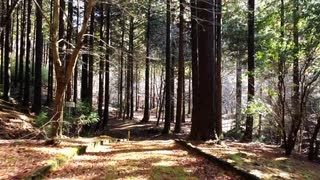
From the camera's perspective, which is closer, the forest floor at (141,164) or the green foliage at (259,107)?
the forest floor at (141,164)

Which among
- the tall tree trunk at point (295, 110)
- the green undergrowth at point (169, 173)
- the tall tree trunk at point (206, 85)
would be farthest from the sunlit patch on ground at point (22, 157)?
the tall tree trunk at point (295, 110)

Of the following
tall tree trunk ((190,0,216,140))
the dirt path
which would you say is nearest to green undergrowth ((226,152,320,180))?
the dirt path

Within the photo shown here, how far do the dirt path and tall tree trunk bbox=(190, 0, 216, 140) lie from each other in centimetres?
214

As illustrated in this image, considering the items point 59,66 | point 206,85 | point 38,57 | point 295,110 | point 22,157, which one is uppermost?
point 38,57

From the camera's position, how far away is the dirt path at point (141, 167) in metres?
5.88

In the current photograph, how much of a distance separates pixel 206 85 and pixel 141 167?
4.68m

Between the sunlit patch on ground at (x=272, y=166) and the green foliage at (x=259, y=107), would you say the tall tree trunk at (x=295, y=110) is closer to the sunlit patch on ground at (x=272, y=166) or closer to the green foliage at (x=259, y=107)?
the sunlit patch on ground at (x=272, y=166)

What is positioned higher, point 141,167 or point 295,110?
point 295,110

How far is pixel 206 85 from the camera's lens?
Answer: 416 inches

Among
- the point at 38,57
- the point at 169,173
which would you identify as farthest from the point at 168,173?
the point at 38,57

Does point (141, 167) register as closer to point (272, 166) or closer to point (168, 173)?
point (168, 173)

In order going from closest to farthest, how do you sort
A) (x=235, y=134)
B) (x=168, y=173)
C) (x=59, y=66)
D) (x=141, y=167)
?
(x=168, y=173) < (x=141, y=167) < (x=59, y=66) < (x=235, y=134)

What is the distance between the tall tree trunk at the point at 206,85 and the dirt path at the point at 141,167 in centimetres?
214

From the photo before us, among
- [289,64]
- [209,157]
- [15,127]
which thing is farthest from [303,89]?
[15,127]
